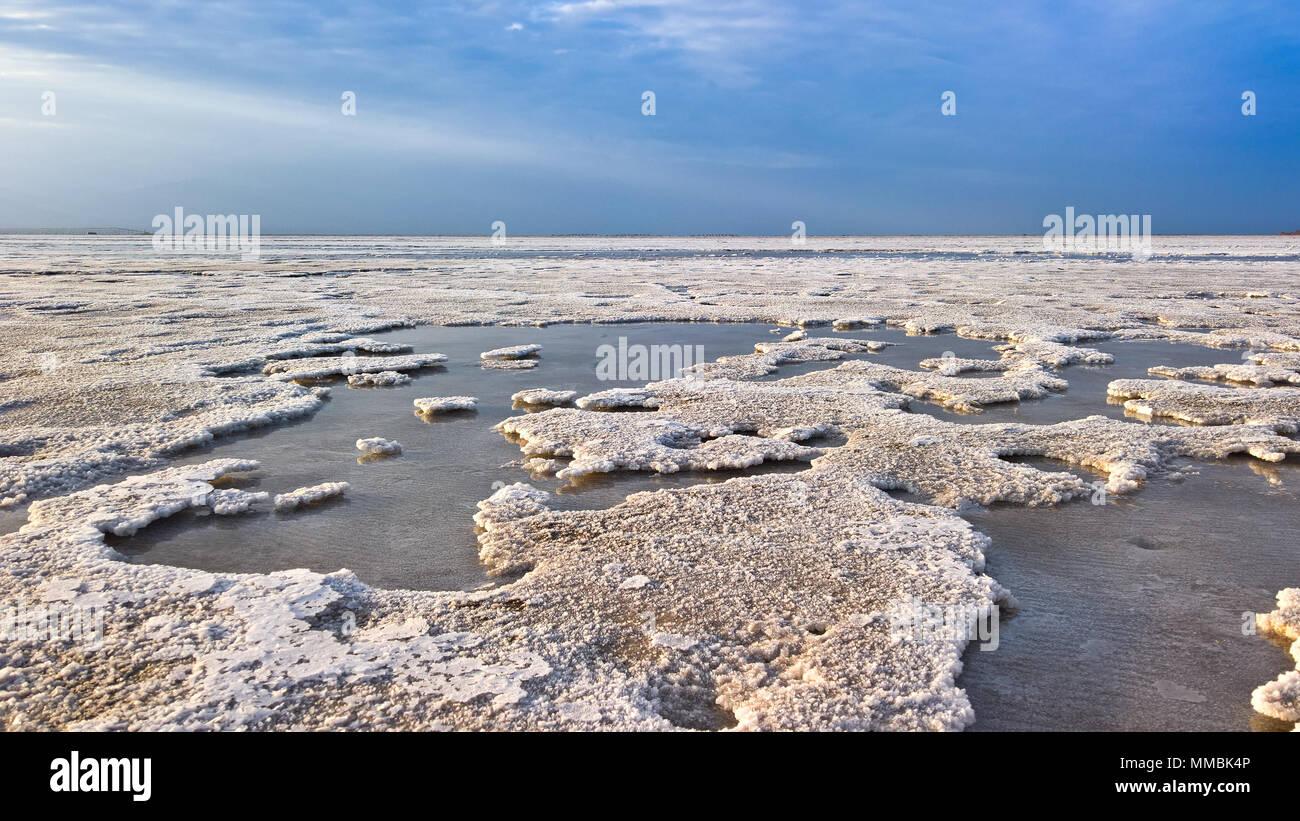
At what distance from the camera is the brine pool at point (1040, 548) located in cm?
251

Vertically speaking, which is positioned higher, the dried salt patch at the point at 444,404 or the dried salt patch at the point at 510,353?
the dried salt patch at the point at 510,353

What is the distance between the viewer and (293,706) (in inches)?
91.6

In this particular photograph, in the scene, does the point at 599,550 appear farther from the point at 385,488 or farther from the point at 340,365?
the point at 340,365

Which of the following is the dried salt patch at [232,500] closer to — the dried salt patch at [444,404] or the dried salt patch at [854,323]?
the dried salt patch at [444,404]

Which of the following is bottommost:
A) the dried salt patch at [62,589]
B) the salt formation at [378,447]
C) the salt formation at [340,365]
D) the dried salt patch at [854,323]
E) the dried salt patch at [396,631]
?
the dried salt patch at [396,631]

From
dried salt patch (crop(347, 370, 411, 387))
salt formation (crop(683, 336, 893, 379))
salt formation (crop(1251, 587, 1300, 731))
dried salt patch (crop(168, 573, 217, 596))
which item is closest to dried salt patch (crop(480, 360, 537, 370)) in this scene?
dried salt patch (crop(347, 370, 411, 387))

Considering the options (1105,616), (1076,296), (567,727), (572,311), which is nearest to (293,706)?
(567,727)

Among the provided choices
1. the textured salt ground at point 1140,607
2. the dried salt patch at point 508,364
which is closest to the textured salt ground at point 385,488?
the dried salt patch at point 508,364

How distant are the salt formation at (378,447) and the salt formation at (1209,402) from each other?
537cm

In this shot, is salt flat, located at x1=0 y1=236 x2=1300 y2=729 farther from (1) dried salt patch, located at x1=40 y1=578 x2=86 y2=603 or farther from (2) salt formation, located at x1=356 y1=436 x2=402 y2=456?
(2) salt formation, located at x1=356 y1=436 x2=402 y2=456

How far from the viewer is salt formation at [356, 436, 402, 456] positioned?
5.01m
